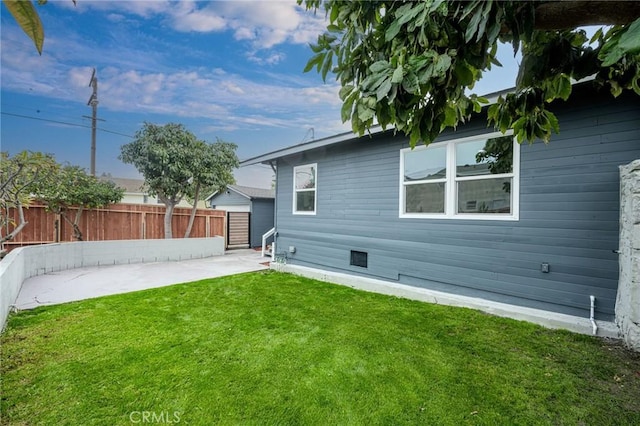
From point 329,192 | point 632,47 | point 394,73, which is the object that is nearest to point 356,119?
point 394,73

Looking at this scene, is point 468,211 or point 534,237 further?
point 468,211

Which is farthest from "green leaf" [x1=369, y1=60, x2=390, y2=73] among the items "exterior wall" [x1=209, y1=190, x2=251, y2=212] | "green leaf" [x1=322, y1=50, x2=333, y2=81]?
"exterior wall" [x1=209, y1=190, x2=251, y2=212]

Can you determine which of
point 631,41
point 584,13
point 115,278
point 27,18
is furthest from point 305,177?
point 27,18

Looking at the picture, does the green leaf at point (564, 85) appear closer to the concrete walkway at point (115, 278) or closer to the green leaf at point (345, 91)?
the green leaf at point (345, 91)

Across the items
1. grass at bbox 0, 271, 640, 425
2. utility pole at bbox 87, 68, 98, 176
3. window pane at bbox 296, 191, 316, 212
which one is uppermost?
utility pole at bbox 87, 68, 98, 176

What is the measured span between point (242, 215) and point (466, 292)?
9753mm

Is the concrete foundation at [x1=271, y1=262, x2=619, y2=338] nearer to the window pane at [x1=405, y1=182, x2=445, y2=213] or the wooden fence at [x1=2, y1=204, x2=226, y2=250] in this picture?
the window pane at [x1=405, y1=182, x2=445, y2=213]

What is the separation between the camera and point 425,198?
4.89m

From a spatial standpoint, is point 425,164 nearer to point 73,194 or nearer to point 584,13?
point 584,13

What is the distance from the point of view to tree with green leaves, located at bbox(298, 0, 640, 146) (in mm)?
1337

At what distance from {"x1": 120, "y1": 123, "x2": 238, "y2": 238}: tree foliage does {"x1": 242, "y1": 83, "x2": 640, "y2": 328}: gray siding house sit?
15.9ft

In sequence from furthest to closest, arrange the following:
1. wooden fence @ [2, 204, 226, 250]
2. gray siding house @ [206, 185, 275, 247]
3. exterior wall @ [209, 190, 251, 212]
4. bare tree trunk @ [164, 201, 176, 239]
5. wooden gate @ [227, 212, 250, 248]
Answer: exterior wall @ [209, 190, 251, 212], gray siding house @ [206, 185, 275, 247], wooden gate @ [227, 212, 250, 248], bare tree trunk @ [164, 201, 176, 239], wooden fence @ [2, 204, 226, 250]

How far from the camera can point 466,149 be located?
173 inches

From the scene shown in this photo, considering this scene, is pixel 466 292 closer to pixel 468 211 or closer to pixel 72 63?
pixel 468 211
